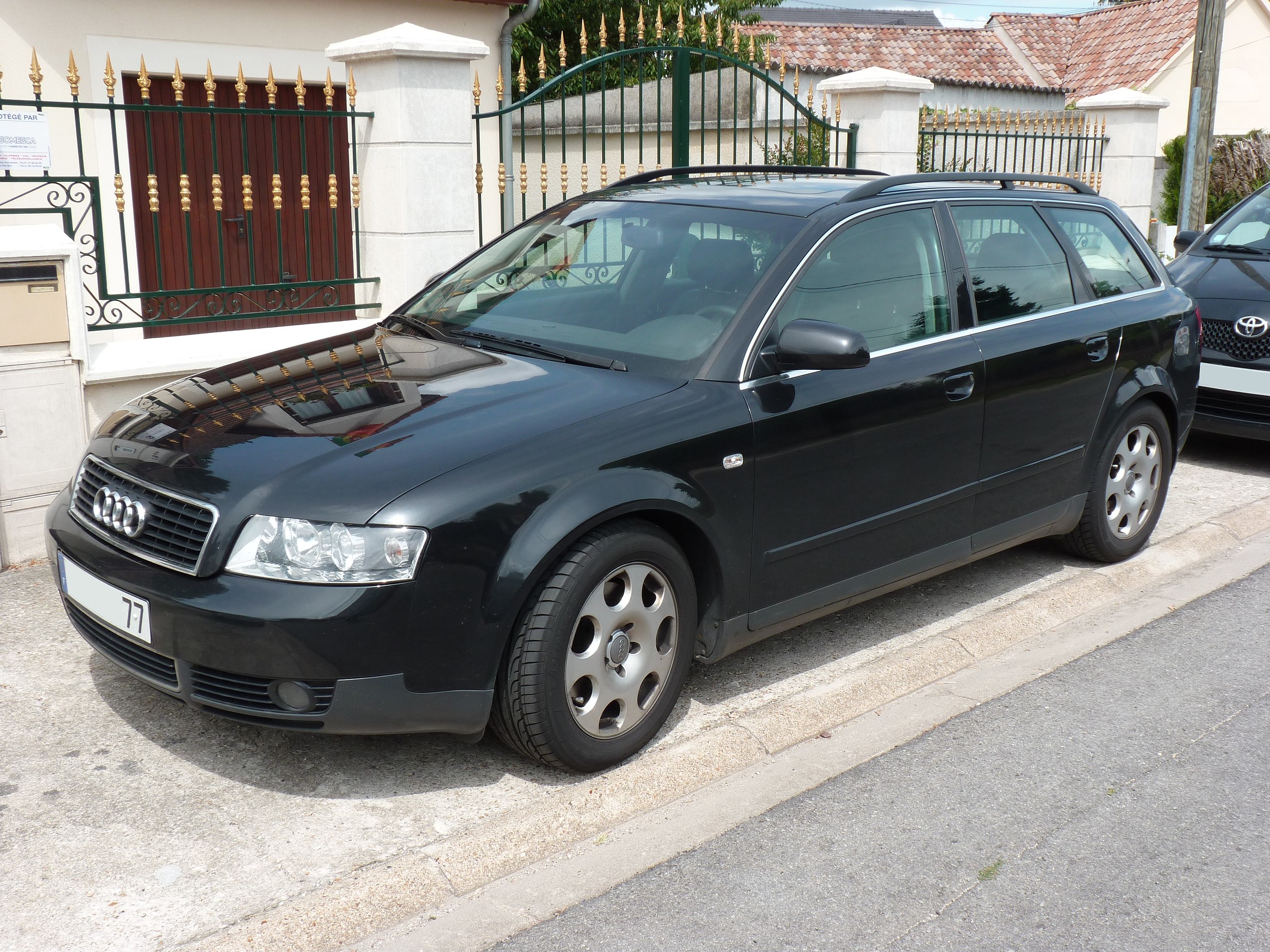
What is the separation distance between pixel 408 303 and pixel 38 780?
2.28 meters

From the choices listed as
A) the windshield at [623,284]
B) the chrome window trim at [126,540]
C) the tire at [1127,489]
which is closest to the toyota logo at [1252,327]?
the tire at [1127,489]

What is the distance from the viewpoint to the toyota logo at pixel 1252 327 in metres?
7.32

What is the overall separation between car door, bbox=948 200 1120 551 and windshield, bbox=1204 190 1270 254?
12.8 ft

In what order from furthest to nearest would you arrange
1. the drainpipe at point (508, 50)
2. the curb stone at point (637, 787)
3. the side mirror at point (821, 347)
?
the drainpipe at point (508, 50) → the side mirror at point (821, 347) → the curb stone at point (637, 787)

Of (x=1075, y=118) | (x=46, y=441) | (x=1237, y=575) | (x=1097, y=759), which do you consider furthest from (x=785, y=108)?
(x=1097, y=759)

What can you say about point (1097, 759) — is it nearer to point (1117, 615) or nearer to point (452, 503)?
point (1117, 615)

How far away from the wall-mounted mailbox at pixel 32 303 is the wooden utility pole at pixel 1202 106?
10.7 m

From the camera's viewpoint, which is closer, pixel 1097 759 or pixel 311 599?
pixel 311 599

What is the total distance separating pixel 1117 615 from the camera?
511 cm

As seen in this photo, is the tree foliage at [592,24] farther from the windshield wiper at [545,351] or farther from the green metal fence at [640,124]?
the windshield wiper at [545,351]

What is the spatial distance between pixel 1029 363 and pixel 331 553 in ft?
9.49

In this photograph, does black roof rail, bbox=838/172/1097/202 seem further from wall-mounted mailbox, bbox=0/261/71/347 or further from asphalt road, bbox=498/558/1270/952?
wall-mounted mailbox, bbox=0/261/71/347

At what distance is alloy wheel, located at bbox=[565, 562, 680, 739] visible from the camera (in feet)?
11.3

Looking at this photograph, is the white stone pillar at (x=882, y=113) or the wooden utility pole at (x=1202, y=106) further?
the wooden utility pole at (x=1202, y=106)
